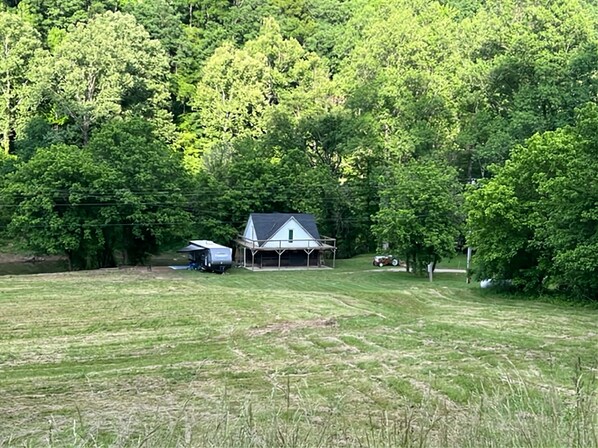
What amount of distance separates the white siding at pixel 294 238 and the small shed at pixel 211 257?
3674 mm

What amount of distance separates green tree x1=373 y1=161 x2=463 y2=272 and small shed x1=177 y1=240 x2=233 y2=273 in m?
8.80

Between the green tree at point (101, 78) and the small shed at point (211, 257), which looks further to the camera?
the green tree at point (101, 78)

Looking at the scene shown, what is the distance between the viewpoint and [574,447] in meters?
2.69

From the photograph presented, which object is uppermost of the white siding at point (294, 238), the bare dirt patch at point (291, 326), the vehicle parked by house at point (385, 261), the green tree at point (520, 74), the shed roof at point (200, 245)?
the green tree at point (520, 74)

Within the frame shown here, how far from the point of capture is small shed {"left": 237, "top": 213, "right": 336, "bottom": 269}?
129 feet

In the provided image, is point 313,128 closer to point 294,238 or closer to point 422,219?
point 294,238

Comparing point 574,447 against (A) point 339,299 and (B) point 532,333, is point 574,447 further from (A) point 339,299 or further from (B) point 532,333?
(A) point 339,299

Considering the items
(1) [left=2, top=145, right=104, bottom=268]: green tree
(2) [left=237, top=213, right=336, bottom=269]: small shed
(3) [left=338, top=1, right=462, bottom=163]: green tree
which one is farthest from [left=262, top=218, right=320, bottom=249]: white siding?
(1) [left=2, top=145, right=104, bottom=268]: green tree

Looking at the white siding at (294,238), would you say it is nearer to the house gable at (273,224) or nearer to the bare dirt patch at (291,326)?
the house gable at (273,224)

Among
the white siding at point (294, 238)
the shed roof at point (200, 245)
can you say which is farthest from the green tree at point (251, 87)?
the shed roof at point (200, 245)

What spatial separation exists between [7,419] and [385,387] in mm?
6600

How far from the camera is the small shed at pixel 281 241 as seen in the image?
3928 cm

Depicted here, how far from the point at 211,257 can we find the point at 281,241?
18.0 ft

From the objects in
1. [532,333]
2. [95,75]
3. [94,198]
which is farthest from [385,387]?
[95,75]
